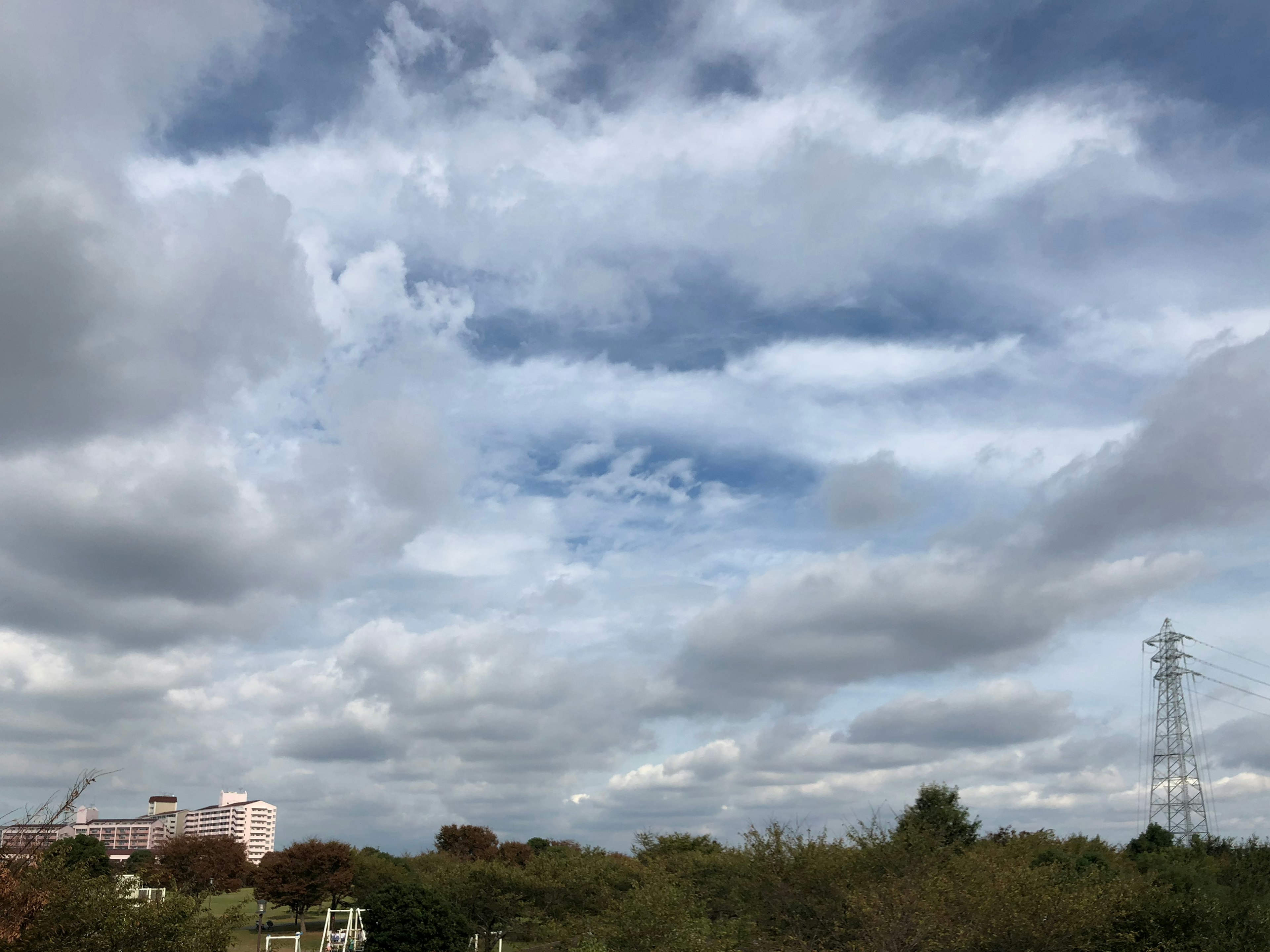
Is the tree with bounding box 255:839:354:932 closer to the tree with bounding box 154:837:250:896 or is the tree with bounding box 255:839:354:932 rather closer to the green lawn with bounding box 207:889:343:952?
the green lawn with bounding box 207:889:343:952

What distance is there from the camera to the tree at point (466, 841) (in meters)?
119

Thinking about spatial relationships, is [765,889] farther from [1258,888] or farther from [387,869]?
[387,869]

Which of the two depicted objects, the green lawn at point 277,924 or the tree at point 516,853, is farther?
the tree at point 516,853

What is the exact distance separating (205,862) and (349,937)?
46900 mm

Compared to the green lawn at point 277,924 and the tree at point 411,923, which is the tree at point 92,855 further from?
the tree at point 411,923

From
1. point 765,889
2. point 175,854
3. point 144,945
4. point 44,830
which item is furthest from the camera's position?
point 175,854

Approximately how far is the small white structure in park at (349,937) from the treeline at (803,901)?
156cm

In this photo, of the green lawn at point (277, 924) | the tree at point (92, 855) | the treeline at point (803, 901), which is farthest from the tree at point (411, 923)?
the tree at point (92, 855)

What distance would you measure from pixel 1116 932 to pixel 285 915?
292ft

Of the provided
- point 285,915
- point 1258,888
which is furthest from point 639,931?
point 285,915

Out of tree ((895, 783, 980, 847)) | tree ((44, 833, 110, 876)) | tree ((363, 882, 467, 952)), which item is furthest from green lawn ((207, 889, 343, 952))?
tree ((895, 783, 980, 847))

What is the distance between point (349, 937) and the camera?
193 feet

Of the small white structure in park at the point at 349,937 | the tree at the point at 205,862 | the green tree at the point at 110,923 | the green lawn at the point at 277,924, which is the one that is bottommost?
the green lawn at the point at 277,924

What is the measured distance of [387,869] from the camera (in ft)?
305
